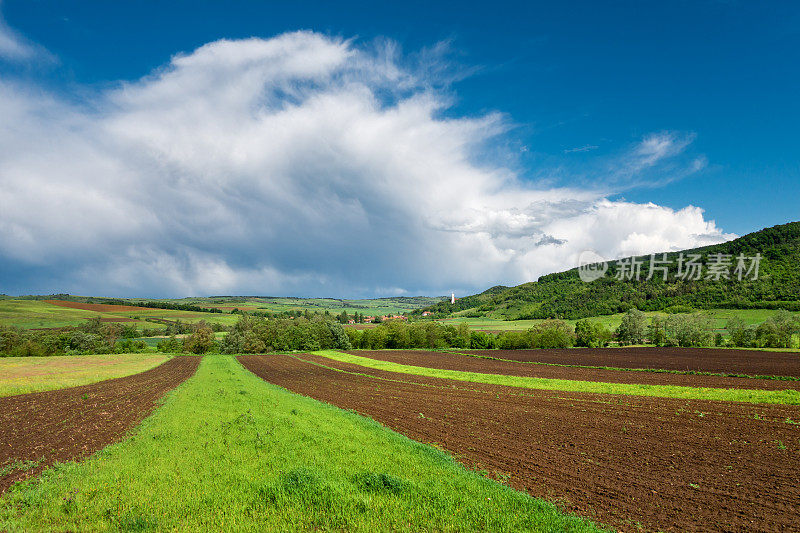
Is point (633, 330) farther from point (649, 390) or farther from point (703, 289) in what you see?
point (703, 289)

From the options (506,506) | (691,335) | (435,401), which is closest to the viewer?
(506,506)

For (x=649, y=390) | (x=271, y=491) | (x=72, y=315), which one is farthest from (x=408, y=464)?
(x=72, y=315)

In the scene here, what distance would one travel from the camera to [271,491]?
8727 mm

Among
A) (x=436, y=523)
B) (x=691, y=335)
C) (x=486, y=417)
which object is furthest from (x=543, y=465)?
(x=691, y=335)

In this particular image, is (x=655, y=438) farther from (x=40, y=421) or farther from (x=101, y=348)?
(x=101, y=348)

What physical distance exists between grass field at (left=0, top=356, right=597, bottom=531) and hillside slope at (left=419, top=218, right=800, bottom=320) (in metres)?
142

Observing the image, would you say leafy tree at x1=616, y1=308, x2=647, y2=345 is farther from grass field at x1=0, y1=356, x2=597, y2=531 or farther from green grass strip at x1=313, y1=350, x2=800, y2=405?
grass field at x1=0, y1=356, x2=597, y2=531

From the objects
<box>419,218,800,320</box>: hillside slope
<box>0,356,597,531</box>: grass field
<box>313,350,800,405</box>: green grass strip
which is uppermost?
<box>419,218,800,320</box>: hillside slope

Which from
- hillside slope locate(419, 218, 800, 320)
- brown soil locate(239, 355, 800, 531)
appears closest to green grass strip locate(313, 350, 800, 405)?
brown soil locate(239, 355, 800, 531)

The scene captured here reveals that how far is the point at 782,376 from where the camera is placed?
3484 centimetres

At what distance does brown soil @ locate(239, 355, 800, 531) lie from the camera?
8711 millimetres

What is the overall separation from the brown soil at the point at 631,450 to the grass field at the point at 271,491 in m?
1.97

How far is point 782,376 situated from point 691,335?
163 ft

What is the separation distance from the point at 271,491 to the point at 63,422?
18.5 metres
